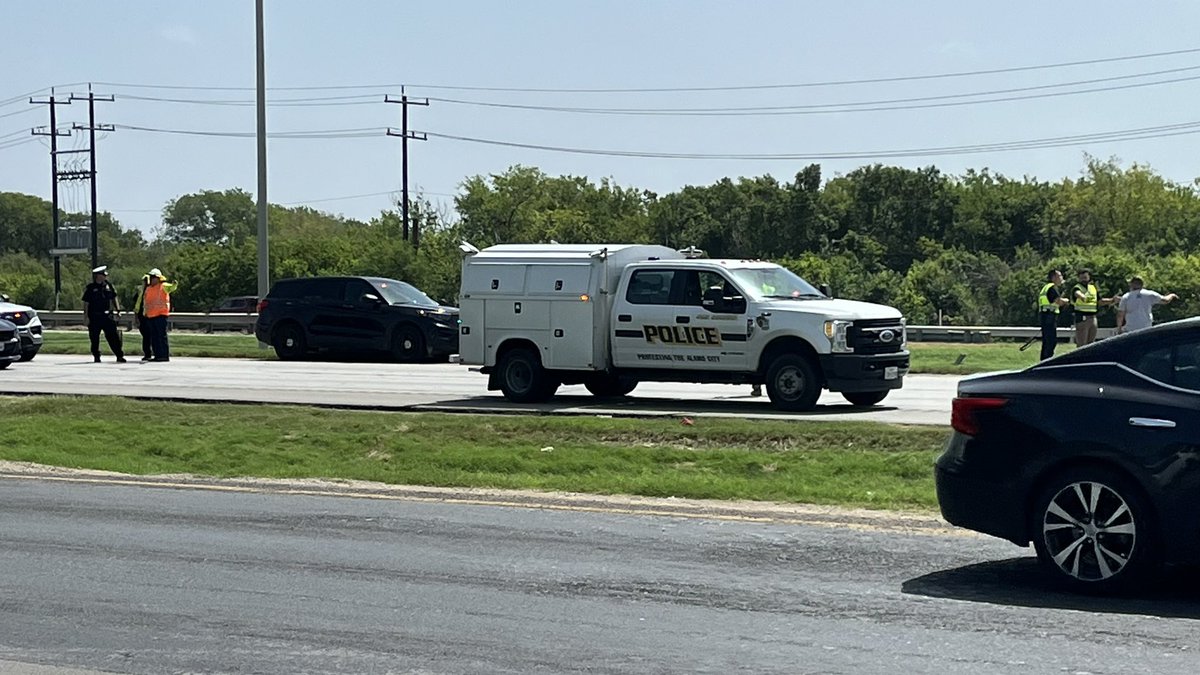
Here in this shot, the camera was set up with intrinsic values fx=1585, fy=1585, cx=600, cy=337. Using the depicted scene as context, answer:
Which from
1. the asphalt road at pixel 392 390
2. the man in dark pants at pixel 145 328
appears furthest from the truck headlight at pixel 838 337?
the man in dark pants at pixel 145 328

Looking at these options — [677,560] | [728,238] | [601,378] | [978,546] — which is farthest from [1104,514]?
[728,238]

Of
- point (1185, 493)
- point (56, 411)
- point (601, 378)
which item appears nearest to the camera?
point (1185, 493)

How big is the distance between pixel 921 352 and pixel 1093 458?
24.6 m

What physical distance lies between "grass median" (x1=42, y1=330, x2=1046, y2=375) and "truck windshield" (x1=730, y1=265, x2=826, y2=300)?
21.4ft

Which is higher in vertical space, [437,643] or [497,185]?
[497,185]

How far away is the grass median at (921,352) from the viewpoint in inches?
1081

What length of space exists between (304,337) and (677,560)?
23982mm

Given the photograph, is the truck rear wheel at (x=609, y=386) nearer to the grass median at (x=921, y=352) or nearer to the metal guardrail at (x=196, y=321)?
the grass median at (x=921, y=352)

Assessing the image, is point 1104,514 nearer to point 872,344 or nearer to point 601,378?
point 872,344

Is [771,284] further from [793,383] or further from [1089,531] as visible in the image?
[1089,531]

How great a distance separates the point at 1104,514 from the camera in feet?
27.4

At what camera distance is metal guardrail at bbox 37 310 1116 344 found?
4075 centimetres

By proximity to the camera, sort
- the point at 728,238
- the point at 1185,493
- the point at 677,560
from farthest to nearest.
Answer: the point at 728,238, the point at 677,560, the point at 1185,493

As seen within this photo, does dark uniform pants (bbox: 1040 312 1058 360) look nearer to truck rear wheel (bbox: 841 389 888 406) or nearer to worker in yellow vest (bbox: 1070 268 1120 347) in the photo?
worker in yellow vest (bbox: 1070 268 1120 347)
